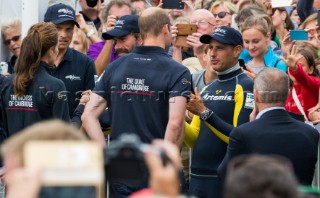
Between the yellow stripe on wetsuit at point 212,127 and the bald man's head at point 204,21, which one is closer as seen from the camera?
the yellow stripe on wetsuit at point 212,127

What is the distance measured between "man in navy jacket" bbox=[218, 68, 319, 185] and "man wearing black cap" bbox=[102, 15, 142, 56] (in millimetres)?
2393

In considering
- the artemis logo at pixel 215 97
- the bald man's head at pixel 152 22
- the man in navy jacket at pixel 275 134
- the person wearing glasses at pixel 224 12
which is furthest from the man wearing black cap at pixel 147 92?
the person wearing glasses at pixel 224 12

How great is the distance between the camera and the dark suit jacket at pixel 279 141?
8.41 meters

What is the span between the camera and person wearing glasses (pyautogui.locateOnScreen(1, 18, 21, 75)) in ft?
40.3

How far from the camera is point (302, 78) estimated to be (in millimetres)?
10469

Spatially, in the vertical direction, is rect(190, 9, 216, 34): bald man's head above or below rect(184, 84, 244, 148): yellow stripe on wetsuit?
above

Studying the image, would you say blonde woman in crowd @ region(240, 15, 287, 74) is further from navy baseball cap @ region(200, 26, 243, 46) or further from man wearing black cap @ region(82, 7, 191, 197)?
man wearing black cap @ region(82, 7, 191, 197)

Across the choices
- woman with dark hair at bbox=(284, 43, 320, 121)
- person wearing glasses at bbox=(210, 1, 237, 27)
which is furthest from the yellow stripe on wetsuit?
person wearing glasses at bbox=(210, 1, 237, 27)

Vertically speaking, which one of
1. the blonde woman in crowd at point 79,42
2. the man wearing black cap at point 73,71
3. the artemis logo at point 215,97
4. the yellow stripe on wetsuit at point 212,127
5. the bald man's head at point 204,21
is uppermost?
the bald man's head at point 204,21

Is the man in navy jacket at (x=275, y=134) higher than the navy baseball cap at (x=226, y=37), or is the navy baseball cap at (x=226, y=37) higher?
the navy baseball cap at (x=226, y=37)

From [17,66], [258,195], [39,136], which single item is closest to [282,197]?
[258,195]

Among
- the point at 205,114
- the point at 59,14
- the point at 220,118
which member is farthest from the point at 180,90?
the point at 59,14

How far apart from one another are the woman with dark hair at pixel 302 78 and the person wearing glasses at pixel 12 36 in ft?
10.6

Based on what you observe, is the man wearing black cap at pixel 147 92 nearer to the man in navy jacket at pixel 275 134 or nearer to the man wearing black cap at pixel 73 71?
the man in navy jacket at pixel 275 134
